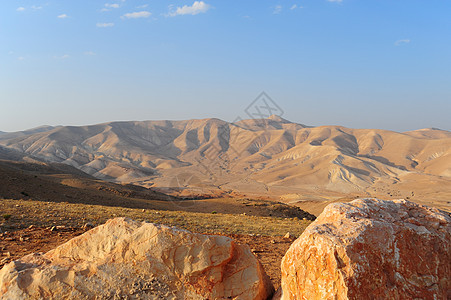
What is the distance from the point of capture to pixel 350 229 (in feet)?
15.0

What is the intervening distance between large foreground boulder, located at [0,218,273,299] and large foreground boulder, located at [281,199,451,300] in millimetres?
965

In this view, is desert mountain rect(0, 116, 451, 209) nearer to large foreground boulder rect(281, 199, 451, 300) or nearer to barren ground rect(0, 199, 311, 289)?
barren ground rect(0, 199, 311, 289)

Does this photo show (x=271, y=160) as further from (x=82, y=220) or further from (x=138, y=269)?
(x=138, y=269)

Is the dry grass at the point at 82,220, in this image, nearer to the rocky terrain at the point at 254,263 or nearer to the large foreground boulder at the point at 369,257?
the rocky terrain at the point at 254,263

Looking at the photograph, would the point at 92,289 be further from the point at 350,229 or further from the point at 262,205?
the point at 262,205

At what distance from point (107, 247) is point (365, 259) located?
3.99m

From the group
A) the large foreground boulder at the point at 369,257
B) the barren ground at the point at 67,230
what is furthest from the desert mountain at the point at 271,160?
the large foreground boulder at the point at 369,257

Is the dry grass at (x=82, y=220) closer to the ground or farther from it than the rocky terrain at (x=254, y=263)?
closer to the ground

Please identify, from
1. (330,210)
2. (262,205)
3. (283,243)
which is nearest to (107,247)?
(330,210)

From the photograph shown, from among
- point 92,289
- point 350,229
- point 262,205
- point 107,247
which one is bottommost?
point 262,205

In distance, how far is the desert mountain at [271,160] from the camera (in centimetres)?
8206

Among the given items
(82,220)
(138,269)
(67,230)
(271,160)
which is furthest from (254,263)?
(271,160)

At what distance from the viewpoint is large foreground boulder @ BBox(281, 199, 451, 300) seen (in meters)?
4.23

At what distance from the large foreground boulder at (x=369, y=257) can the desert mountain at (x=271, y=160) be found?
60396 mm
